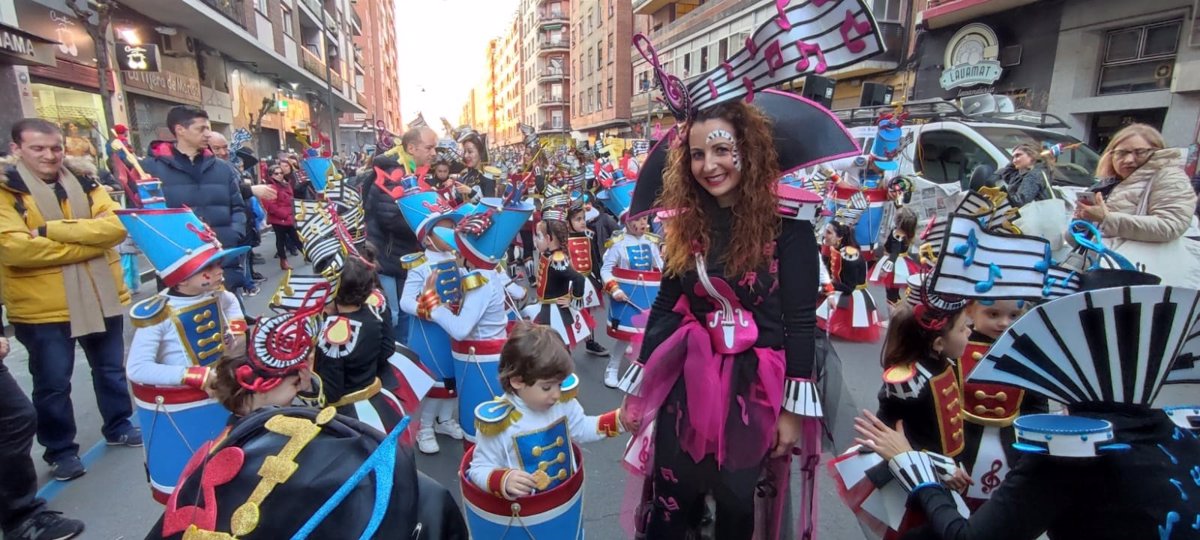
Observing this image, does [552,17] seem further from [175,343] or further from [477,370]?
[175,343]

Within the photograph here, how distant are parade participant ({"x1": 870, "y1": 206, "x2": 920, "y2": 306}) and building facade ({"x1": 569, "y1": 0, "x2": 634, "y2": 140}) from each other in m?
31.3

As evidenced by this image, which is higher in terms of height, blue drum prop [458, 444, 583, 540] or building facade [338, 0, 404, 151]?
building facade [338, 0, 404, 151]

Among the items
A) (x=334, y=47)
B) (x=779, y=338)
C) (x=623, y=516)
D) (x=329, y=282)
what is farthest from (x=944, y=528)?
(x=334, y=47)

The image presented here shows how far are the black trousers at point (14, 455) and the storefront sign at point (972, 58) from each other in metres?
17.1

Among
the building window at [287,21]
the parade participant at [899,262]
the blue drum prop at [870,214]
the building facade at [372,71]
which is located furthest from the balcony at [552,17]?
the parade participant at [899,262]

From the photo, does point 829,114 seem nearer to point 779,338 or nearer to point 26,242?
point 779,338

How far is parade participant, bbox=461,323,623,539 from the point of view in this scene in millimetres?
2240

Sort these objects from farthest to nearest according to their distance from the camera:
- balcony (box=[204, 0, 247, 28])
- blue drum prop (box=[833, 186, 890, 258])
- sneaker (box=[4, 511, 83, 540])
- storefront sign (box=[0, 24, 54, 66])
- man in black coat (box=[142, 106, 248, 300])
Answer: balcony (box=[204, 0, 247, 28]) → storefront sign (box=[0, 24, 54, 66]) → blue drum prop (box=[833, 186, 890, 258]) → man in black coat (box=[142, 106, 248, 300]) → sneaker (box=[4, 511, 83, 540])

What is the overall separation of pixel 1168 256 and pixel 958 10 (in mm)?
13194

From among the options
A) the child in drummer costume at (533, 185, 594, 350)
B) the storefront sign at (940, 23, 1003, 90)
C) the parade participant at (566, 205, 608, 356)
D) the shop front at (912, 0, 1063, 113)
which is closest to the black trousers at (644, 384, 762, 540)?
the child in drummer costume at (533, 185, 594, 350)

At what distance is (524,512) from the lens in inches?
87.6

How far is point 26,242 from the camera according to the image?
3.13 m

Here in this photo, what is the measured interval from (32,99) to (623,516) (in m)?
12.9

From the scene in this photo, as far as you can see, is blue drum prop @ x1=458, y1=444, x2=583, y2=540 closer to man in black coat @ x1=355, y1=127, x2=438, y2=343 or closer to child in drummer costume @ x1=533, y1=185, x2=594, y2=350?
child in drummer costume @ x1=533, y1=185, x2=594, y2=350
